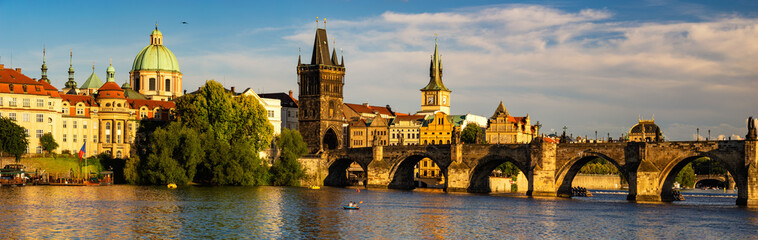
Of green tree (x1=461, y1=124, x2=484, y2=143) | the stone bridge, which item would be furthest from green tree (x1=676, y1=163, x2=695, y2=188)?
the stone bridge

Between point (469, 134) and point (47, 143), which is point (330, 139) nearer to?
point (469, 134)

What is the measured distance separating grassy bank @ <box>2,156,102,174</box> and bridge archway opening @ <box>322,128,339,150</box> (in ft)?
166

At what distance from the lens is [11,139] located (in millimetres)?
108562

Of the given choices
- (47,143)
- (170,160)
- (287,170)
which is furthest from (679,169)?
(47,143)

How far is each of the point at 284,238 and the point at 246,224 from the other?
335 inches

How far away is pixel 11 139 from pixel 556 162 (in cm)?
5929

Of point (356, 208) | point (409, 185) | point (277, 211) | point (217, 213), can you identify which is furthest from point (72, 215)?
point (409, 185)

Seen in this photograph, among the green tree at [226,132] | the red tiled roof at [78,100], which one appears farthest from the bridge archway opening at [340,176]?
the red tiled roof at [78,100]

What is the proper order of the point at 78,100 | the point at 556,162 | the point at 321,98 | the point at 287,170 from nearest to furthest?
1. the point at 556,162
2. the point at 287,170
3. the point at 78,100
4. the point at 321,98

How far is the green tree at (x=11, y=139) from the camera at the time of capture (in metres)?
108

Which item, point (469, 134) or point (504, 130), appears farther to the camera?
point (504, 130)

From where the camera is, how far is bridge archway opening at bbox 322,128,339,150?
529 ft

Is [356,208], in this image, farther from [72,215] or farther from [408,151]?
[408,151]

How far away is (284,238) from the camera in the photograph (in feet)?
189
